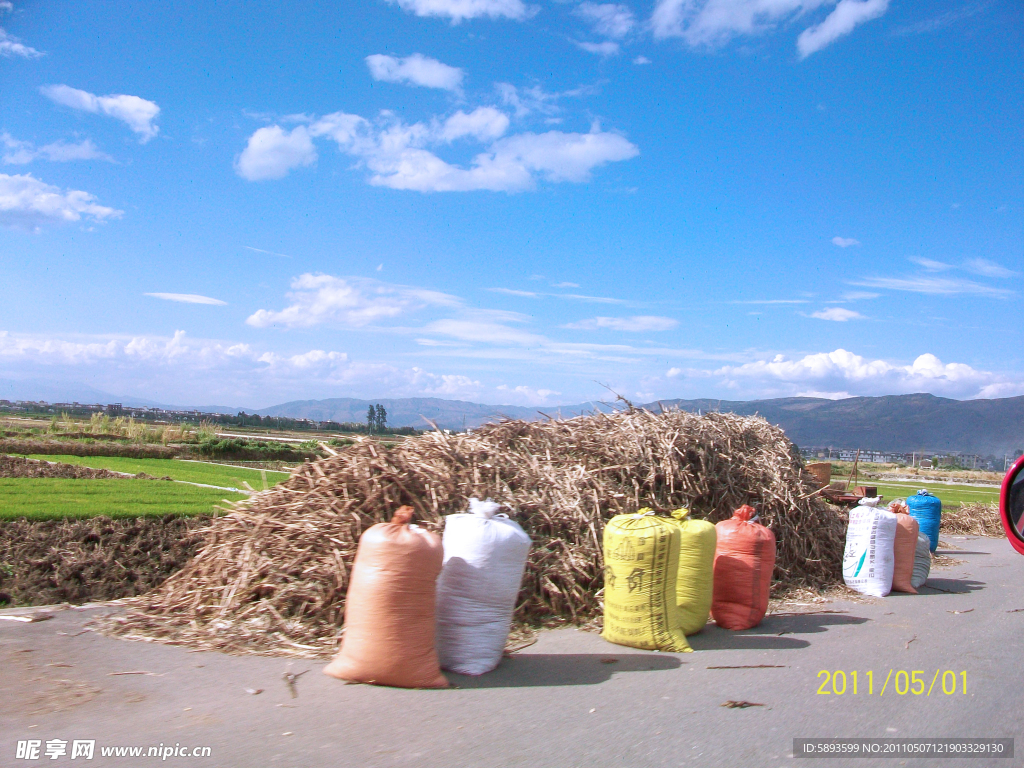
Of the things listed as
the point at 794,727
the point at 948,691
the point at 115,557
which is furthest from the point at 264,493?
the point at 948,691

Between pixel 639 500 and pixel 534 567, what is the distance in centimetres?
223

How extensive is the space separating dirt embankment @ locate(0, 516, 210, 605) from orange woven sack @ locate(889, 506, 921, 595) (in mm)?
9818

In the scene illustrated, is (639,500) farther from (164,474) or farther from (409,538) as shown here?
(164,474)

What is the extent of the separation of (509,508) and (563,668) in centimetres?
252

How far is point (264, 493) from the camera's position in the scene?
8.50m

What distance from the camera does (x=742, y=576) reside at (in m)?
7.82

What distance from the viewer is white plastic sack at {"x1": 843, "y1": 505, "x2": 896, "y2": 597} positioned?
989 centimetres

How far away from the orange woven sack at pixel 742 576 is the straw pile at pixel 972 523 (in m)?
16.9

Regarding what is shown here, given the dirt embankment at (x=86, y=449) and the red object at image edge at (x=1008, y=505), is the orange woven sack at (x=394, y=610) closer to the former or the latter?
the red object at image edge at (x=1008, y=505)

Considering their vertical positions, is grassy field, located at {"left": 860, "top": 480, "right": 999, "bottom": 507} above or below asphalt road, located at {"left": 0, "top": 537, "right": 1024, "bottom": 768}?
below

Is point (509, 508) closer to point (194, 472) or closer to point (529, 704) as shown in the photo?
point (529, 704)

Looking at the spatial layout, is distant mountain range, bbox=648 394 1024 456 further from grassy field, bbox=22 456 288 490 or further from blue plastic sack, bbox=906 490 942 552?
blue plastic sack, bbox=906 490 942 552
